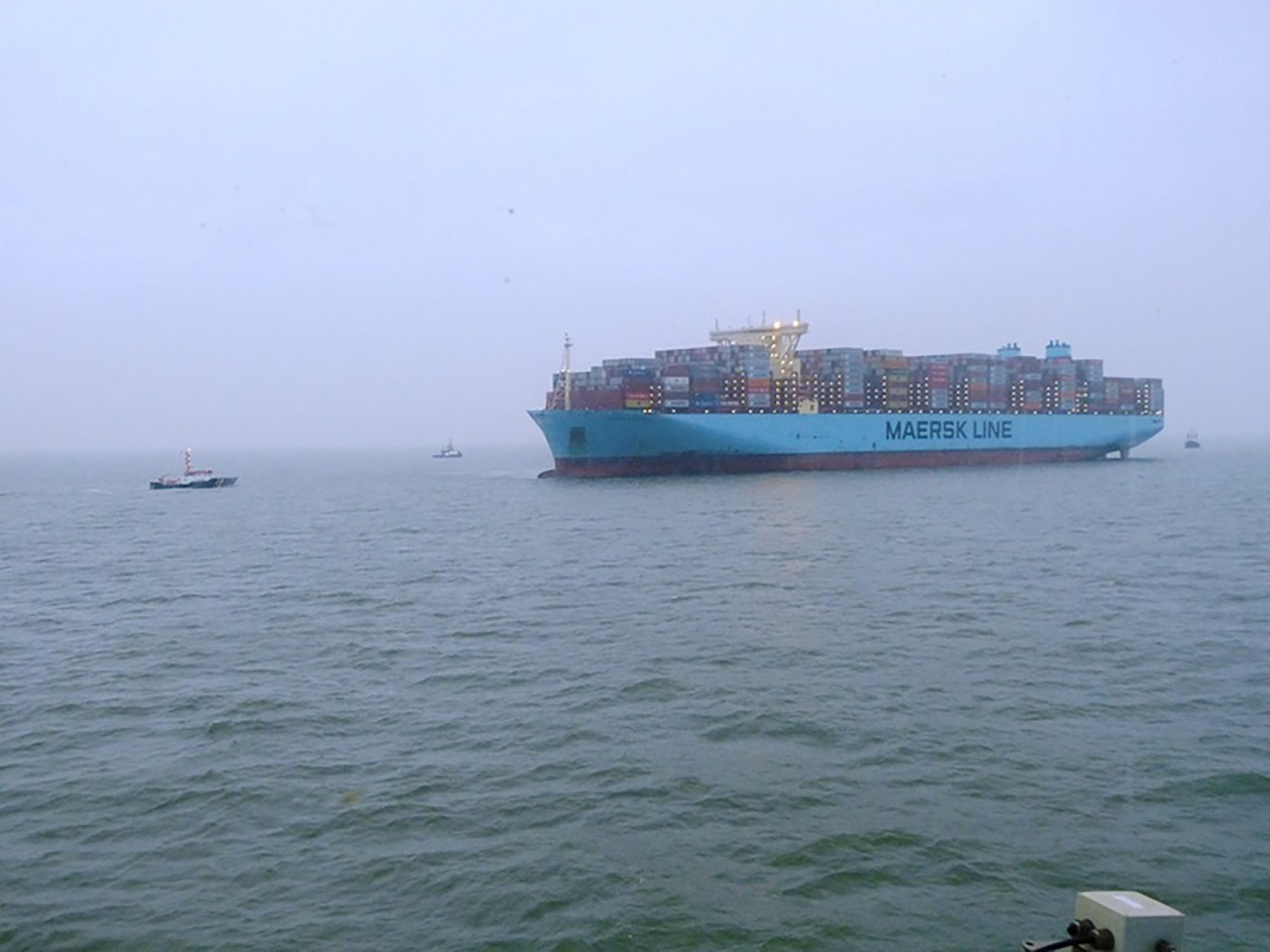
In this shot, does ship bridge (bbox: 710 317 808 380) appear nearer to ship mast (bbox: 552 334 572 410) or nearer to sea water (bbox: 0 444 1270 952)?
ship mast (bbox: 552 334 572 410)

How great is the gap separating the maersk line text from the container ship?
0.32 feet

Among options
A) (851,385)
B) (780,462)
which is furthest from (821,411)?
(780,462)

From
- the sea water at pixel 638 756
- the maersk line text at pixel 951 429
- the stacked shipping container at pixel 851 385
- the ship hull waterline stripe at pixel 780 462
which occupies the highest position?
the stacked shipping container at pixel 851 385

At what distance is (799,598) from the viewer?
20.3 meters

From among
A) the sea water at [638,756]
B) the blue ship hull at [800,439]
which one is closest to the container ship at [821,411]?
the blue ship hull at [800,439]

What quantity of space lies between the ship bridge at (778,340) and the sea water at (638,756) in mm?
44622

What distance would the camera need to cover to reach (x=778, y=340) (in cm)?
7188

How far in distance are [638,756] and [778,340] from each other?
2488 inches

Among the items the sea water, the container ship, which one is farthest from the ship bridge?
the sea water

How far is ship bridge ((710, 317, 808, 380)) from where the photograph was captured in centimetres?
6888

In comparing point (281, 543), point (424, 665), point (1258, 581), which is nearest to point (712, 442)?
point (281, 543)

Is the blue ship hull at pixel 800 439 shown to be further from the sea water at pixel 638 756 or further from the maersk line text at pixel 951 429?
the sea water at pixel 638 756

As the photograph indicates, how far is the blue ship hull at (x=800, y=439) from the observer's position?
191 ft

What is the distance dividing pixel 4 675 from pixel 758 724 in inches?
476
